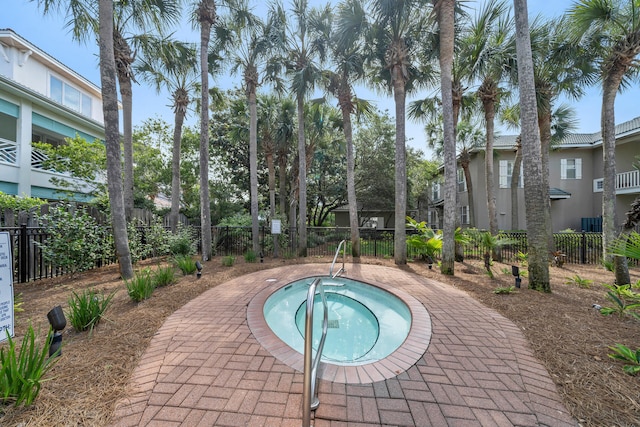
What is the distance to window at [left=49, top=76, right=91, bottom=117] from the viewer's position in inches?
544

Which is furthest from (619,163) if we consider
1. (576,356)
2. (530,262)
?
(576,356)

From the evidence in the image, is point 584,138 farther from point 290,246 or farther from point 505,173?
point 290,246

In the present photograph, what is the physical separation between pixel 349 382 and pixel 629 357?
3018 millimetres

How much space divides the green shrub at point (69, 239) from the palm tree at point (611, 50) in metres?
12.9

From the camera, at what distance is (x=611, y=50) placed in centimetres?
632

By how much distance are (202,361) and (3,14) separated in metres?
18.7

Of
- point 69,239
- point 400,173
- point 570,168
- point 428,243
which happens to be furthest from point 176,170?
point 570,168

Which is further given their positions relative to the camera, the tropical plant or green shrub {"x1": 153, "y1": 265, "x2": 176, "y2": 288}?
the tropical plant

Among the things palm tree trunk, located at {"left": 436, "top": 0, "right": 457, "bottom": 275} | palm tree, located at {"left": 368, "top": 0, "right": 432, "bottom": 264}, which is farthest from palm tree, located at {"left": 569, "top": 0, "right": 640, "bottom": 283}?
palm tree, located at {"left": 368, "top": 0, "right": 432, "bottom": 264}

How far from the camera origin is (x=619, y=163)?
A: 15.3 metres

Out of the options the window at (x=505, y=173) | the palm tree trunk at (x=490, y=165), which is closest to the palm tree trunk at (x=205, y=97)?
the palm tree trunk at (x=490, y=165)

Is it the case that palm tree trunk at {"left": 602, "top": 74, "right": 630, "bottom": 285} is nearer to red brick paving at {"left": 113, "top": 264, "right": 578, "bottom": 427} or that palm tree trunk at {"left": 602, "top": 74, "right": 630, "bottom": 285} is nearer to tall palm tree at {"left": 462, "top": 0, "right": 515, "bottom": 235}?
tall palm tree at {"left": 462, "top": 0, "right": 515, "bottom": 235}

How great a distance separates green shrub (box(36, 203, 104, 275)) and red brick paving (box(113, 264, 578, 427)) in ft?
14.8

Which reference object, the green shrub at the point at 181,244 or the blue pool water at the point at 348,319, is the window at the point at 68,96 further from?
→ the blue pool water at the point at 348,319
